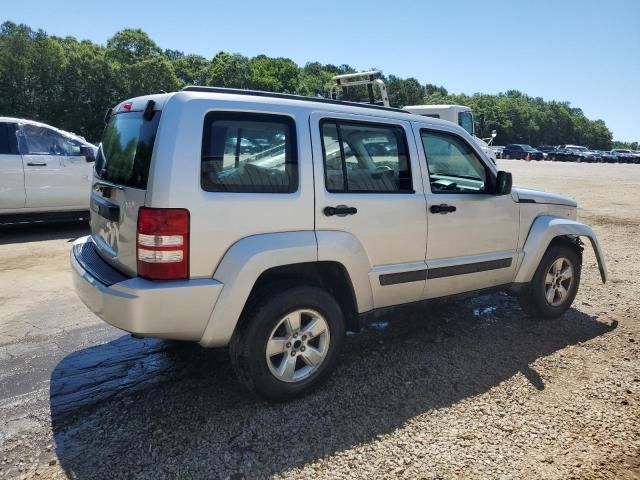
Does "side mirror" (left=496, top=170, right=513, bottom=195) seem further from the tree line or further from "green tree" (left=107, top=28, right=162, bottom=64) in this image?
"green tree" (left=107, top=28, right=162, bottom=64)

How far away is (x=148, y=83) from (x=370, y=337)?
52.0m

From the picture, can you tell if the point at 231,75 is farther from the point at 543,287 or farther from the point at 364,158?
the point at 364,158

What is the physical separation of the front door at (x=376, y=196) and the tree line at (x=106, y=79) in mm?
9064

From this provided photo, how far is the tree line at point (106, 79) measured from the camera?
138 feet

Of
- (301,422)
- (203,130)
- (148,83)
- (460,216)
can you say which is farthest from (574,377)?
(148,83)

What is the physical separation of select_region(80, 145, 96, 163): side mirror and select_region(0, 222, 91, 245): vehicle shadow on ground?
1.33 metres

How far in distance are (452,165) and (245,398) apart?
255 cm

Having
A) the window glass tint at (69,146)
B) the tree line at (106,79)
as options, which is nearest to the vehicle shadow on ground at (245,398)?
the window glass tint at (69,146)

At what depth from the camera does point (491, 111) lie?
102 meters

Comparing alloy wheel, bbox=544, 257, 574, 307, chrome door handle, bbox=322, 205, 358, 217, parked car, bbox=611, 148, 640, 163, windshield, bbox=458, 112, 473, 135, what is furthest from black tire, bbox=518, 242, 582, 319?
parked car, bbox=611, 148, 640, 163

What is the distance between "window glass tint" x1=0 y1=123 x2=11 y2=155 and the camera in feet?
24.9

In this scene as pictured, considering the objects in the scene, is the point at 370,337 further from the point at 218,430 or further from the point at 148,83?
the point at 148,83

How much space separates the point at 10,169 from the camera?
25.0 ft

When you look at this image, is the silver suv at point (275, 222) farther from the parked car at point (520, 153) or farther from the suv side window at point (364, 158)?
the parked car at point (520, 153)
